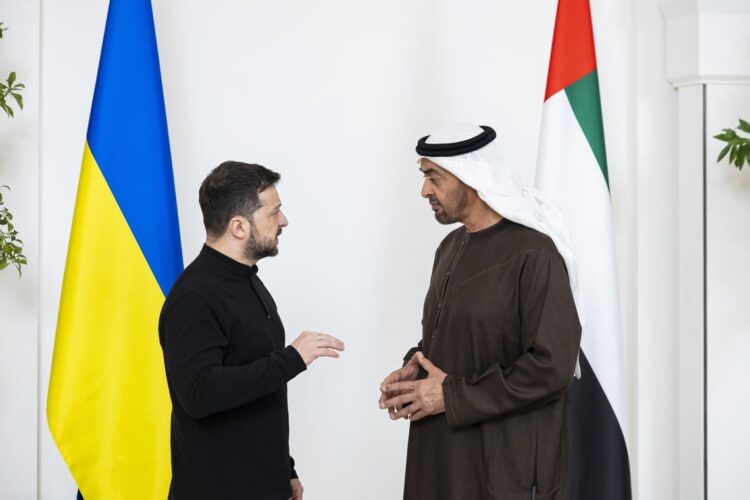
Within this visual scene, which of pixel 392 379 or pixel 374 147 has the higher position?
pixel 374 147

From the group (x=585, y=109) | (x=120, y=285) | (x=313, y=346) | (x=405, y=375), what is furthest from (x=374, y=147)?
(x=313, y=346)

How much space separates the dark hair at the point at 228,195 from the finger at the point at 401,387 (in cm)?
62

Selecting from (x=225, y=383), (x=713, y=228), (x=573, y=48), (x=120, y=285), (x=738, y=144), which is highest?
(x=573, y=48)

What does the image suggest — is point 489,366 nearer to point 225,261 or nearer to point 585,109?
point 225,261

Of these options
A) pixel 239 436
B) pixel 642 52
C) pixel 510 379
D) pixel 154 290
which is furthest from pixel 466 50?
pixel 239 436

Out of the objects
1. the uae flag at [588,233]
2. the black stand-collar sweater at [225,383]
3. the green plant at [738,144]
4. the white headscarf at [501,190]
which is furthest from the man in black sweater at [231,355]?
the green plant at [738,144]

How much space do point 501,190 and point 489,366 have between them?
1.56 ft

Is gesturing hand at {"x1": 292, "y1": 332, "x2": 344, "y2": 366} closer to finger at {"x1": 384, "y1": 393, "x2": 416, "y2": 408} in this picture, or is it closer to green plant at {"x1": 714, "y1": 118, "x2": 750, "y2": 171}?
finger at {"x1": 384, "y1": 393, "x2": 416, "y2": 408}

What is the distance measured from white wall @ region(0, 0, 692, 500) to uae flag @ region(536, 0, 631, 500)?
0.47m

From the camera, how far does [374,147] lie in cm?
378

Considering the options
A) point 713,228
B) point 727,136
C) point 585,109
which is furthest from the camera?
point 713,228

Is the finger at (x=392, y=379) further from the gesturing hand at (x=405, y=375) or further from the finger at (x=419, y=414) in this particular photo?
the finger at (x=419, y=414)

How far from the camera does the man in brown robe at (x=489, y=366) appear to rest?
7.38 ft

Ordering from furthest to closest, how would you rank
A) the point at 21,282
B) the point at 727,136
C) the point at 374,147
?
1. the point at 374,147
2. the point at 21,282
3. the point at 727,136
